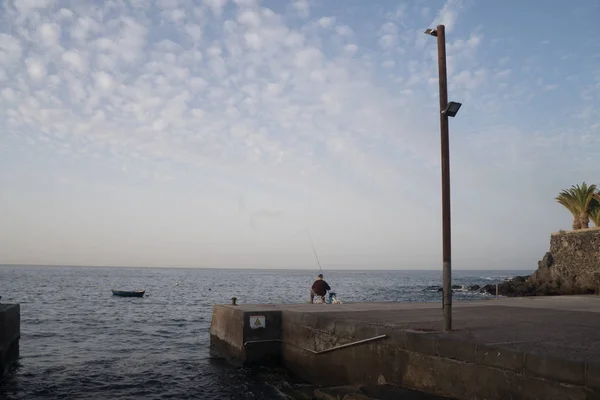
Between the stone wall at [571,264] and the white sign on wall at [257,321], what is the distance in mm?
31231

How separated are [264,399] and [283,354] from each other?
2.28 metres

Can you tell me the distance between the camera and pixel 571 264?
4069cm

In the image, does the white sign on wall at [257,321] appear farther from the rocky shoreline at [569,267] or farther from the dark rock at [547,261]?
the dark rock at [547,261]

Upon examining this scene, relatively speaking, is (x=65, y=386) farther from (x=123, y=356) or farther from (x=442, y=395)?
(x=442, y=395)

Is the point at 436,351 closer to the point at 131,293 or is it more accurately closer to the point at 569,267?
the point at 569,267

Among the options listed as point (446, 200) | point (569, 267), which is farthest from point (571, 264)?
point (446, 200)

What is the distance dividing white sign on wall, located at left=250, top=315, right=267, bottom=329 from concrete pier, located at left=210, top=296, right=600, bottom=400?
0.03 m

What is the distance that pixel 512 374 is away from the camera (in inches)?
253

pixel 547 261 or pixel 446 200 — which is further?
→ pixel 547 261

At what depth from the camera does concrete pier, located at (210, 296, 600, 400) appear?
6.12 metres

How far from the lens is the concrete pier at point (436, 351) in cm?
612

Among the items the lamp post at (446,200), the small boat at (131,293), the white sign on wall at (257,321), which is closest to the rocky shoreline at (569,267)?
the white sign on wall at (257,321)

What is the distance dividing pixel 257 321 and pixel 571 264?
36.7m

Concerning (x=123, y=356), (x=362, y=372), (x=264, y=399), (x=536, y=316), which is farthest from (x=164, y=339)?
(x=536, y=316)
